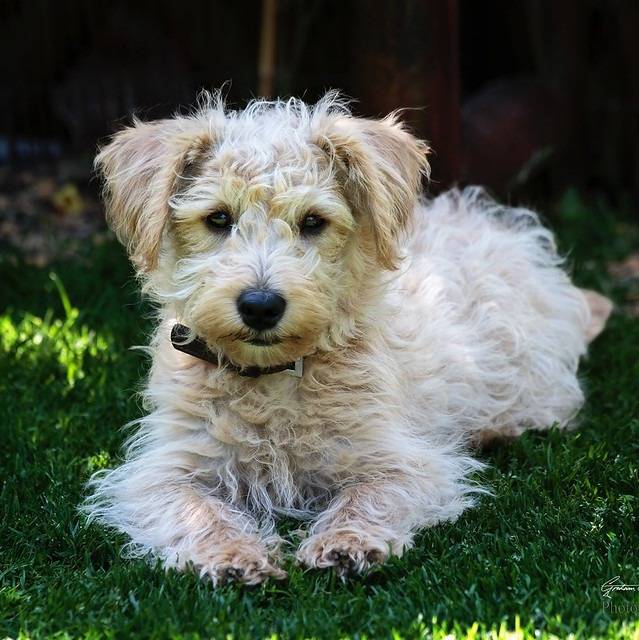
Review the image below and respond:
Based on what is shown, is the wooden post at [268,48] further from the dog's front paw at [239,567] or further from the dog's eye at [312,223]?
the dog's front paw at [239,567]

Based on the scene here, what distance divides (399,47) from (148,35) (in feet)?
12.7

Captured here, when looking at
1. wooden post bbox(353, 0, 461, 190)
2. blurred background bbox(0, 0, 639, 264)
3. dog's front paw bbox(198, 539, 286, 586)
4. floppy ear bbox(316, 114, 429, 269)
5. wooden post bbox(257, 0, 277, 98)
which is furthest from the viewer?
blurred background bbox(0, 0, 639, 264)

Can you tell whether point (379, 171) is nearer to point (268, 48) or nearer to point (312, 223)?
point (312, 223)

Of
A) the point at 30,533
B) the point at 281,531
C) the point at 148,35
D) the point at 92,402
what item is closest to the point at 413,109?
the point at 92,402

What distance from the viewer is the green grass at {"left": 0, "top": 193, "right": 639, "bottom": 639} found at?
3277 millimetres

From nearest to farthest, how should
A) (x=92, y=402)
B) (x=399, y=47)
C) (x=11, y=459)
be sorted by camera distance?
(x=11, y=459)
(x=92, y=402)
(x=399, y=47)

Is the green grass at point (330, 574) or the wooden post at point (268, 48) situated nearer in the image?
the green grass at point (330, 574)

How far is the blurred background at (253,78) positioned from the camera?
26.8ft

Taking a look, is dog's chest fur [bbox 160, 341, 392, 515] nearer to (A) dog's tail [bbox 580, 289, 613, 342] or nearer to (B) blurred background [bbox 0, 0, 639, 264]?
(A) dog's tail [bbox 580, 289, 613, 342]

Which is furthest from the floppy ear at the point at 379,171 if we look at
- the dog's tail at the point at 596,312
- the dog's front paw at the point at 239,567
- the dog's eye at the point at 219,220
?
the dog's tail at the point at 596,312

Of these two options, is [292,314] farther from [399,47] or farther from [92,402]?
[399,47]

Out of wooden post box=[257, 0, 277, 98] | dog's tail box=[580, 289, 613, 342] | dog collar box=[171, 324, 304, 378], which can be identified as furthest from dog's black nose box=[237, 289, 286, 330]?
wooden post box=[257, 0, 277, 98]

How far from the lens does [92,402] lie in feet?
17.0

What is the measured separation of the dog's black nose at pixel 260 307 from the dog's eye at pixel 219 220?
37 cm
